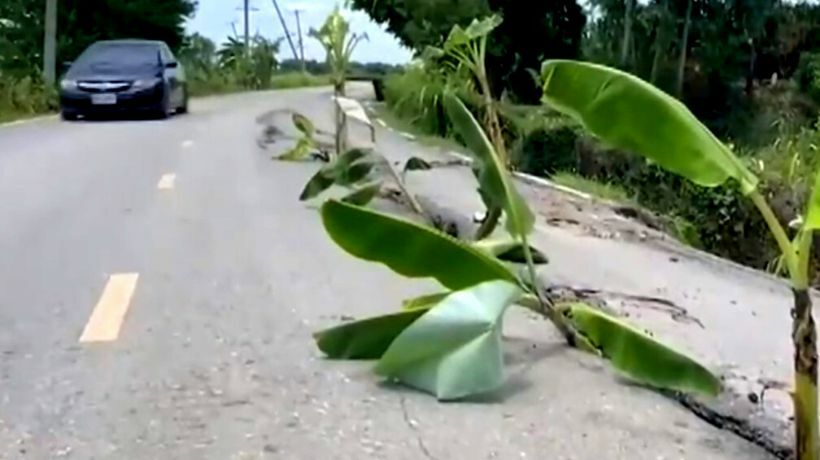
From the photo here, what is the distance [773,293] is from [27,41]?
42491 millimetres

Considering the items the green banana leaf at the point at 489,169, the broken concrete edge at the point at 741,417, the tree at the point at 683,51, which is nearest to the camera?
the broken concrete edge at the point at 741,417

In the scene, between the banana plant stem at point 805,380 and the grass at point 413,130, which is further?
the grass at point 413,130

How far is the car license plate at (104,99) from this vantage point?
25500 mm

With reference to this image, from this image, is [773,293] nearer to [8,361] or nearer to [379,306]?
[379,306]

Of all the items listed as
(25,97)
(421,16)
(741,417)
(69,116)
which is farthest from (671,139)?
(421,16)

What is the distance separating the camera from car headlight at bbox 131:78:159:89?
83.5 feet

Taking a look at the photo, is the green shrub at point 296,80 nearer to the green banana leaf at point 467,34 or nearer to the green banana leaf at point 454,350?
the green banana leaf at point 467,34

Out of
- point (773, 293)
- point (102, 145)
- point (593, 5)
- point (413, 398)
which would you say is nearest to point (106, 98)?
point (102, 145)

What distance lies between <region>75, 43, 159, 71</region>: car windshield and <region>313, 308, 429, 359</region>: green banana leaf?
21836 mm

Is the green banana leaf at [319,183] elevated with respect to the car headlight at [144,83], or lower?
elevated

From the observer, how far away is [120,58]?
26.5 m

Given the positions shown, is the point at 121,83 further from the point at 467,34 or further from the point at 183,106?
the point at 467,34

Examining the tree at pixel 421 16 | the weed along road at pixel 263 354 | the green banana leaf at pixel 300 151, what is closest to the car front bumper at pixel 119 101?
the tree at pixel 421 16

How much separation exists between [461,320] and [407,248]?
0.43 meters
